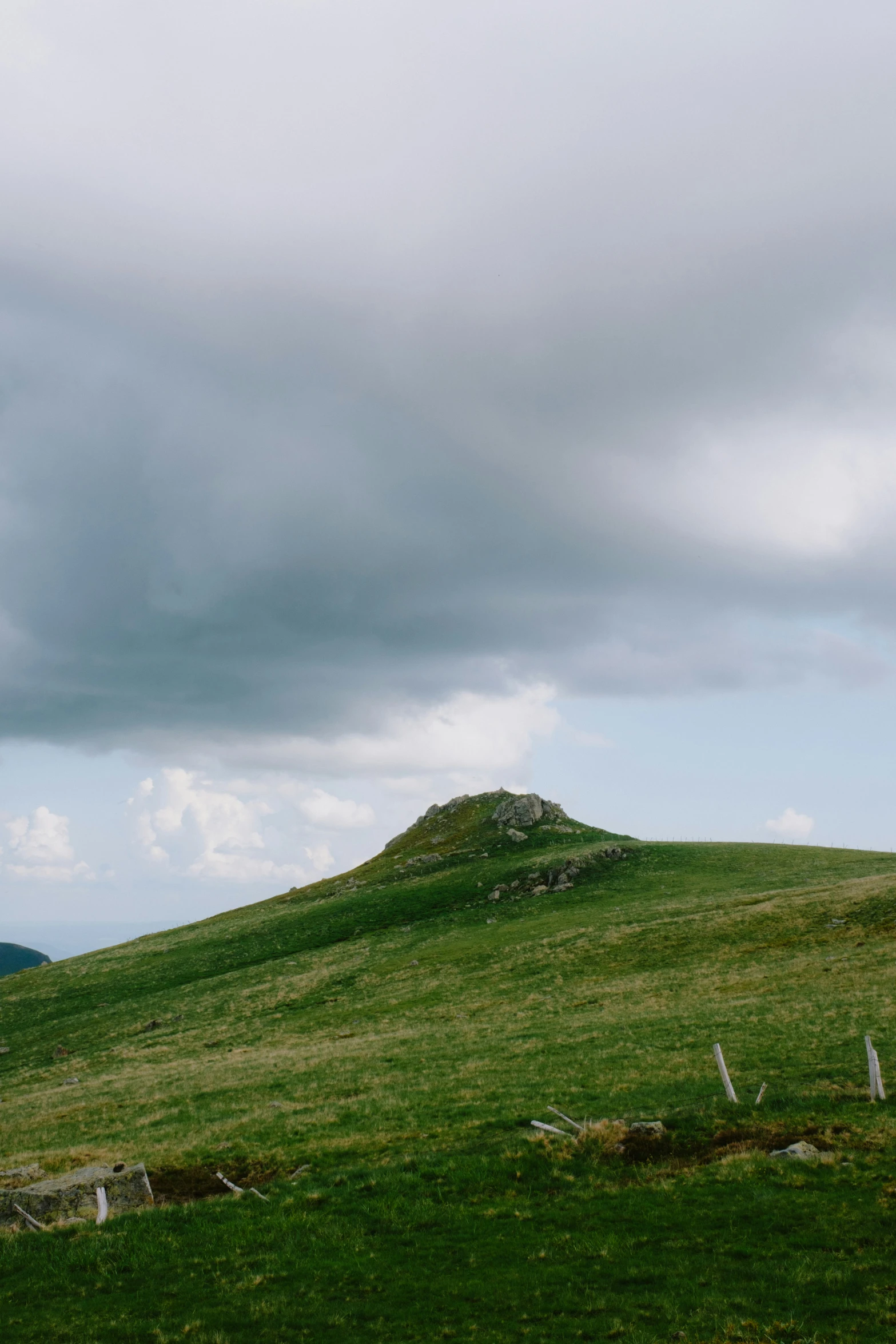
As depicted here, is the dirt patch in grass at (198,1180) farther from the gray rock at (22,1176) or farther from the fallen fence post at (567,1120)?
the fallen fence post at (567,1120)

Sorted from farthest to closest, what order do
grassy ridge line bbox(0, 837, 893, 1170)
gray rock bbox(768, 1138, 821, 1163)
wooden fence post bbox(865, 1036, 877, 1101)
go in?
grassy ridge line bbox(0, 837, 893, 1170) < wooden fence post bbox(865, 1036, 877, 1101) < gray rock bbox(768, 1138, 821, 1163)

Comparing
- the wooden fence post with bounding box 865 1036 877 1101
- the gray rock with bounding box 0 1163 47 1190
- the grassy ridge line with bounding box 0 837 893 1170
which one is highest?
the wooden fence post with bounding box 865 1036 877 1101

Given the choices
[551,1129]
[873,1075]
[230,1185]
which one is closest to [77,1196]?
[230,1185]

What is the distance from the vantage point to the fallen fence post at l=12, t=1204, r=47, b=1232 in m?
19.8

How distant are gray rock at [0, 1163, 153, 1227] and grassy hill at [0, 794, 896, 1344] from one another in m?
1.14

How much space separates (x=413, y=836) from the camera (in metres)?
127

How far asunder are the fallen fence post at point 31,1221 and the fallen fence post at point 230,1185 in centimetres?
479

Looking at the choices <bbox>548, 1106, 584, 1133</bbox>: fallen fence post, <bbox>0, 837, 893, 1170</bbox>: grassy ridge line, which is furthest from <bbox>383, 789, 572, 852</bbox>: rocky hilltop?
<bbox>548, 1106, 584, 1133</bbox>: fallen fence post

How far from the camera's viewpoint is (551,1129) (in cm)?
2286

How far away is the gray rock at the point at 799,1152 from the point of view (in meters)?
19.1

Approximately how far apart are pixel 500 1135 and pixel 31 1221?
43.7 feet

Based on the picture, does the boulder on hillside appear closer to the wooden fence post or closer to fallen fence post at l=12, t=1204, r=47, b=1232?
the wooden fence post

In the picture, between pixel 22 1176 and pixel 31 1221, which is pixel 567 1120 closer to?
pixel 31 1221

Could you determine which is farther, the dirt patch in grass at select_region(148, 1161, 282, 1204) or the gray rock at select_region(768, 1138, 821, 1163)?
Answer: the dirt patch in grass at select_region(148, 1161, 282, 1204)
